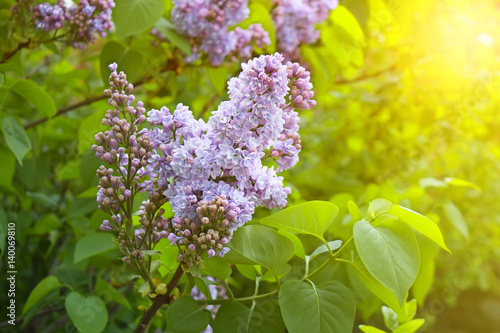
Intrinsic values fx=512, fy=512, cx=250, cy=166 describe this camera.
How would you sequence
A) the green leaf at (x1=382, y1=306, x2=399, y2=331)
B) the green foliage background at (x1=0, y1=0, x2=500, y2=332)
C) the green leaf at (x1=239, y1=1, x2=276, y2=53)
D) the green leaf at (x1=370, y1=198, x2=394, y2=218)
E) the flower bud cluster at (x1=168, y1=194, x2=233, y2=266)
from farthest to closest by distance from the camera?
the green leaf at (x1=239, y1=1, x2=276, y2=53), the green foliage background at (x1=0, y1=0, x2=500, y2=332), the green leaf at (x1=382, y1=306, x2=399, y2=331), the green leaf at (x1=370, y1=198, x2=394, y2=218), the flower bud cluster at (x1=168, y1=194, x2=233, y2=266)

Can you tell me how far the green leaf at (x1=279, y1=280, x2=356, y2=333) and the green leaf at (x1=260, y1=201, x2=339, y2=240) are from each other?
0.07 meters

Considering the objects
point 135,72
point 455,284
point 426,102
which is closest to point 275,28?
point 135,72

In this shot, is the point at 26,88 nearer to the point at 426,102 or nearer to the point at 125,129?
the point at 125,129

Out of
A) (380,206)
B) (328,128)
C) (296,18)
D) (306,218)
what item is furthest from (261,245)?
(328,128)

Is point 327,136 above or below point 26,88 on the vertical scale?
below

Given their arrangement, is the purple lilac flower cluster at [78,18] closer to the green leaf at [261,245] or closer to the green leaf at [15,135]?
the green leaf at [15,135]

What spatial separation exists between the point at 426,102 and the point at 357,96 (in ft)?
0.95

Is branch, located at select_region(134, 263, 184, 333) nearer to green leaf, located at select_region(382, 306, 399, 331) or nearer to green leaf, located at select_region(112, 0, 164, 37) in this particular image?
green leaf, located at select_region(382, 306, 399, 331)

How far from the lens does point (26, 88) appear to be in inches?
34.6

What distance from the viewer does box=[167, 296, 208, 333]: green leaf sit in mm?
583

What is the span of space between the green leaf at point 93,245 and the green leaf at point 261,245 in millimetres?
400

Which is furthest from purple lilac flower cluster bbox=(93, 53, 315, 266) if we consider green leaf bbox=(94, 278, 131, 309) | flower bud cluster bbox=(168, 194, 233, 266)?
green leaf bbox=(94, 278, 131, 309)

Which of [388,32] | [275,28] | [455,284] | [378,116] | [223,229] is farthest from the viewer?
[455,284]

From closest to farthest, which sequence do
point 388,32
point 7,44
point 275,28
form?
1. point 7,44
2. point 275,28
3. point 388,32
